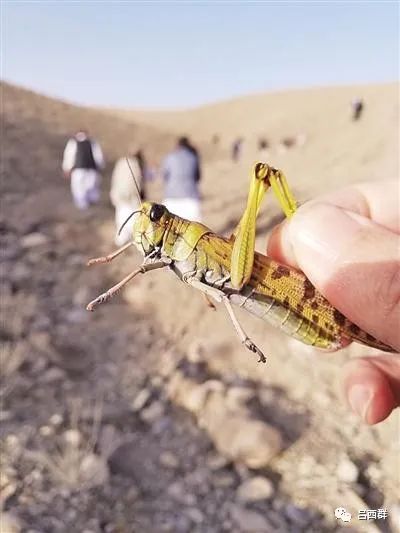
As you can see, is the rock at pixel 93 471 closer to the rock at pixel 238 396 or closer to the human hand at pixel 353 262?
the rock at pixel 238 396

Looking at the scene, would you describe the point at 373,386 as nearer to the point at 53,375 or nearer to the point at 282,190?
the point at 282,190

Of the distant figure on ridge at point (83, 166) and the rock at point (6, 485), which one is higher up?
the distant figure on ridge at point (83, 166)

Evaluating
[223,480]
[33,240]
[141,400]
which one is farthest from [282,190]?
[33,240]

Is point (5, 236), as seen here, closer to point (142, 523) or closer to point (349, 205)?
point (142, 523)

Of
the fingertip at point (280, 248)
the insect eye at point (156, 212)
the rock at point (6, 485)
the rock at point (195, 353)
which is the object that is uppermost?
the insect eye at point (156, 212)

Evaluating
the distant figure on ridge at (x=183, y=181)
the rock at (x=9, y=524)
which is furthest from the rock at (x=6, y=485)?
the distant figure on ridge at (x=183, y=181)

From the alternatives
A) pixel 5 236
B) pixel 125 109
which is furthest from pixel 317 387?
pixel 125 109
